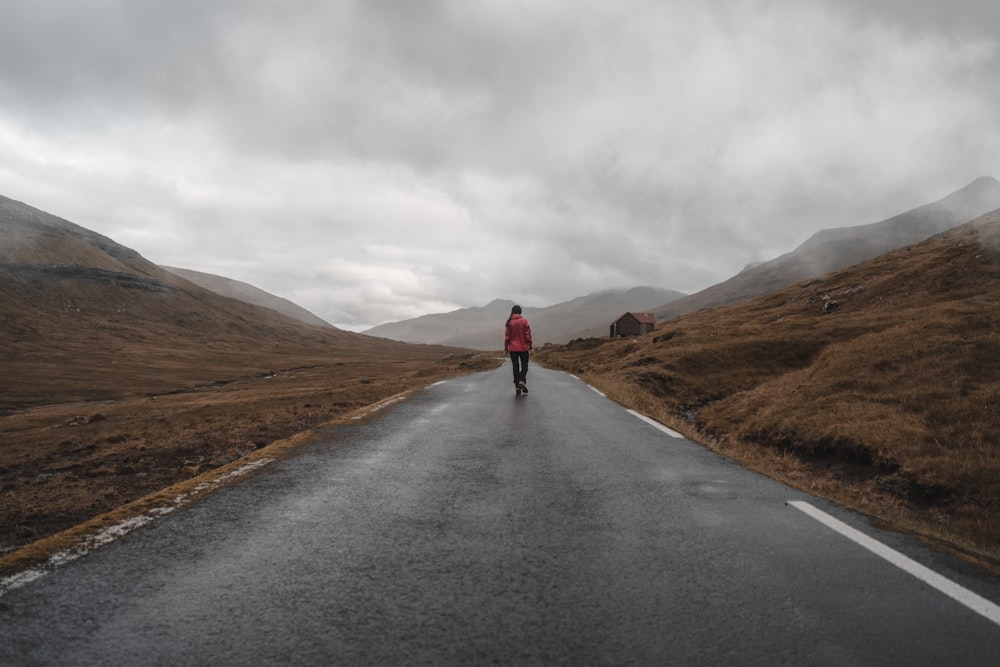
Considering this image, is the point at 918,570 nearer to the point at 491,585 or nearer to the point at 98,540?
the point at 491,585

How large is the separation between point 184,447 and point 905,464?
48.2 ft

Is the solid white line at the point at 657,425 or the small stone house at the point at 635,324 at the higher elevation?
the small stone house at the point at 635,324

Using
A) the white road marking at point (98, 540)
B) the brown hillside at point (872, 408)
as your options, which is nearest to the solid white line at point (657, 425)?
the brown hillside at point (872, 408)

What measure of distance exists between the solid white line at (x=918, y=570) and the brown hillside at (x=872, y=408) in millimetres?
836

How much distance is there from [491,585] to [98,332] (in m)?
164

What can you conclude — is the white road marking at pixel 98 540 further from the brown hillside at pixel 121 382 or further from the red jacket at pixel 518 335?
the red jacket at pixel 518 335

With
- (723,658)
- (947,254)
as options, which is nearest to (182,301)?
(947,254)

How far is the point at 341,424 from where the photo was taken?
11164 mm

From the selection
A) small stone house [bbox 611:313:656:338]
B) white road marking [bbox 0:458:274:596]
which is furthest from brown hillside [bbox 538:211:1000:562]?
small stone house [bbox 611:313:656:338]

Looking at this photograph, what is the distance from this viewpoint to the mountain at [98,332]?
68625 millimetres

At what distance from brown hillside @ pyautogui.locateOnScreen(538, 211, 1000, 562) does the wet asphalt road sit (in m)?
2.08

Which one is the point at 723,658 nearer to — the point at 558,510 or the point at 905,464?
the point at 558,510

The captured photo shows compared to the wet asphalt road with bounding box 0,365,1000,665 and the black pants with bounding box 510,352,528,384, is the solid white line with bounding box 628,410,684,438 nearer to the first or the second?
the wet asphalt road with bounding box 0,365,1000,665

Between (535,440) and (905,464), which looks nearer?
(535,440)
